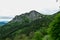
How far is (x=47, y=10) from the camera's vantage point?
580 centimetres

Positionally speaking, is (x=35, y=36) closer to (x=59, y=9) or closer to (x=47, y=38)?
(x=47, y=38)

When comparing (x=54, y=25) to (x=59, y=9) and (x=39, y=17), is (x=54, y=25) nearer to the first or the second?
(x=59, y=9)

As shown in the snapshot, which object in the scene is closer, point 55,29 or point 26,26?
point 55,29

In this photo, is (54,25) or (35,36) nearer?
(54,25)

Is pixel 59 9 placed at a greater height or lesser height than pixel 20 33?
greater

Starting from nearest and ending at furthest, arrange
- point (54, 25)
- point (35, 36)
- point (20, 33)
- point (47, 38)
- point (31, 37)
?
point (54, 25) < point (47, 38) < point (35, 36) < point (31, 37) < point (20, 33)

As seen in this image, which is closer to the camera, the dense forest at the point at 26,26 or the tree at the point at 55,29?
the tree at the point at 55,29

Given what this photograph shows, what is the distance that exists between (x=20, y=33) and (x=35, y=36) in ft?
2.77

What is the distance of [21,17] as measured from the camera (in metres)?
5.98

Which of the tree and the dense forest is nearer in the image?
the tree

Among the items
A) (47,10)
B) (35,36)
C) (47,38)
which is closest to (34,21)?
(47,10)

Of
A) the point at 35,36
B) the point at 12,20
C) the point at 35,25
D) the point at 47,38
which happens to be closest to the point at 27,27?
the point at 35,25

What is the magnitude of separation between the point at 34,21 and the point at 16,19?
442mm

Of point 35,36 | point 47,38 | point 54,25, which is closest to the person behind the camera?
point 54,25
